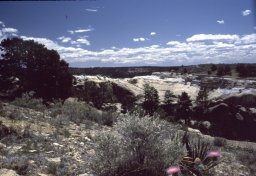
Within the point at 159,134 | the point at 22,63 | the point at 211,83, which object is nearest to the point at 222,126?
the point at 211,83

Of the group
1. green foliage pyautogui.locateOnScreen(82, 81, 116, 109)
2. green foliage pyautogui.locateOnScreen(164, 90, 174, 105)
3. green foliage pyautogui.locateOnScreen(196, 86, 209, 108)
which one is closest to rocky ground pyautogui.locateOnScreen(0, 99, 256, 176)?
green foliage pyautogui.locateOnScreen(82, 81, 116, 109)

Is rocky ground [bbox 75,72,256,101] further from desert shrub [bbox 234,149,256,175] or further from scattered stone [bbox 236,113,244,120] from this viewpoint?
desert shrub [bbox 234,149,256,175]

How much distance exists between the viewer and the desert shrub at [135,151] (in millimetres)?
6340

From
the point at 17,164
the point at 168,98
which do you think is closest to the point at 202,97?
the point at 168,98

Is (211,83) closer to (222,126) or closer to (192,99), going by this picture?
(192,99)

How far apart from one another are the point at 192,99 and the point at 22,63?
16.7 meters

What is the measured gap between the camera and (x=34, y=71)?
2950 cm

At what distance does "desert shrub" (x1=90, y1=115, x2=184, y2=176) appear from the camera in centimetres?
634

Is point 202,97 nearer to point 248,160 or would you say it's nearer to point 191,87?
point 191,87

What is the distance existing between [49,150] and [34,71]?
22.6 m

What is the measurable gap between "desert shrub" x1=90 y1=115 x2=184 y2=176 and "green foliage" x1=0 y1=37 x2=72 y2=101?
2237cm

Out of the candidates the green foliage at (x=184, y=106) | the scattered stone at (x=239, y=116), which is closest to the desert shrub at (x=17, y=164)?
the green foliage at (x=184, y=106)

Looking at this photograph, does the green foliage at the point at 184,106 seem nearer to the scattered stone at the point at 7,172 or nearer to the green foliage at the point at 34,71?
the green foliage at the point at 34,71

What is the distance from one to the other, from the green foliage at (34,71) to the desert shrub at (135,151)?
22368mm
